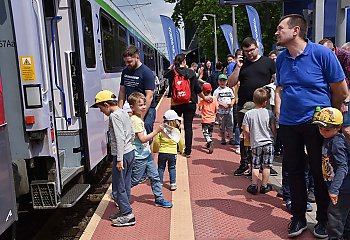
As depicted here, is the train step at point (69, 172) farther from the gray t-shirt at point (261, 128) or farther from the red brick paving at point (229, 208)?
Result: the gray t-shirt at point (261, 128)

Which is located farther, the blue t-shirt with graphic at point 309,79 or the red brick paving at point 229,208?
the red brick paving at point 229,208

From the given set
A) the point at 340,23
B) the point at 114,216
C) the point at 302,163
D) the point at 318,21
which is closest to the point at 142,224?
the point at 114,216

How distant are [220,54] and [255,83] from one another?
31.4 meters

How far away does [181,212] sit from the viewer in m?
4.87

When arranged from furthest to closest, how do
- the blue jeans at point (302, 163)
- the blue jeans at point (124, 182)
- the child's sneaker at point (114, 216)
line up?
the child's sneaker at point (114, 216), the blue jeans at point (124, 182), the blue jeans at point (302, 163)

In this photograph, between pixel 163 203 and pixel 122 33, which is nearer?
pixel 163 203

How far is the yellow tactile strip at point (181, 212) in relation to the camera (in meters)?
4.25

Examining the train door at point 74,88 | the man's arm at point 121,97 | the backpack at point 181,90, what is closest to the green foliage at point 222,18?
the backpack at point 181,90

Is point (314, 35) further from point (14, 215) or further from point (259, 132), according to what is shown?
point (14, 215)

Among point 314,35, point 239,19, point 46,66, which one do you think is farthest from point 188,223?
point 239,19

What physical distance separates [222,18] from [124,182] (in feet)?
93.0

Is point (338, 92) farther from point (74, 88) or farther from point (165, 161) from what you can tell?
point (74, 88)

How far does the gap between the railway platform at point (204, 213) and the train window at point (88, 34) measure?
195cm

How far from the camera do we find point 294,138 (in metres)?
3.95
